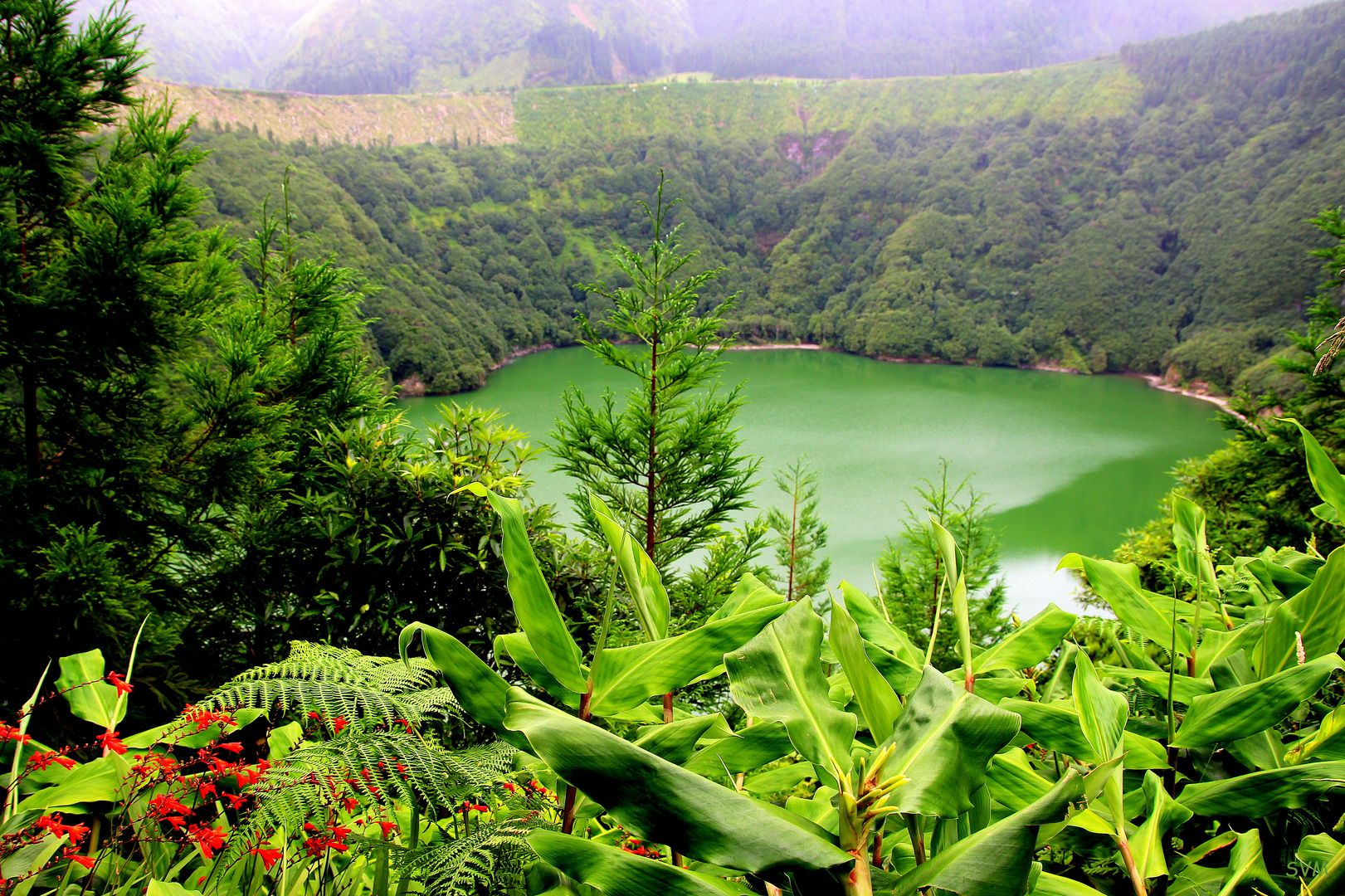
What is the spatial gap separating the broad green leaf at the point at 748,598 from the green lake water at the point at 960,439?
8.36 metres

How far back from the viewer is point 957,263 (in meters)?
47.0

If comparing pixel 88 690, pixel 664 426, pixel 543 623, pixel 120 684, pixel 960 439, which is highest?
pixel 543 623

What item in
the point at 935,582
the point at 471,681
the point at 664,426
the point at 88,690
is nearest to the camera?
the point at 471,681

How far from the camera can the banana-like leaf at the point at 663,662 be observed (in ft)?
1.11

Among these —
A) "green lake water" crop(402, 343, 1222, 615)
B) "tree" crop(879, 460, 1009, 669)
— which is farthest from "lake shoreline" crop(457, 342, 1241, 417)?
"tree" crop(879, 460, 1009, 669)

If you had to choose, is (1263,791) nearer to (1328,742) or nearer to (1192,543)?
(1328,742)

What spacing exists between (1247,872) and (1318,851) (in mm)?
52

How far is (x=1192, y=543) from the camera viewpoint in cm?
63

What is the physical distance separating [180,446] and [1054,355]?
147ft

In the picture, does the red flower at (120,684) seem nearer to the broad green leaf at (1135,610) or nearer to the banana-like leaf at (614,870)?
the banana-like leaf at (614,870)

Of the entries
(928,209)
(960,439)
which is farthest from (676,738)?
(928,209)

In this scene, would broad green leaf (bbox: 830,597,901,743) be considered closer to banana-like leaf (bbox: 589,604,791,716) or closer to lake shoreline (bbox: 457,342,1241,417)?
banana-like leaf (bbox: 589,604,791,716)

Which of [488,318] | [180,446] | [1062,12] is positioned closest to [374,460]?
[180,446]

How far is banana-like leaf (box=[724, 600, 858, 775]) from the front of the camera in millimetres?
303
